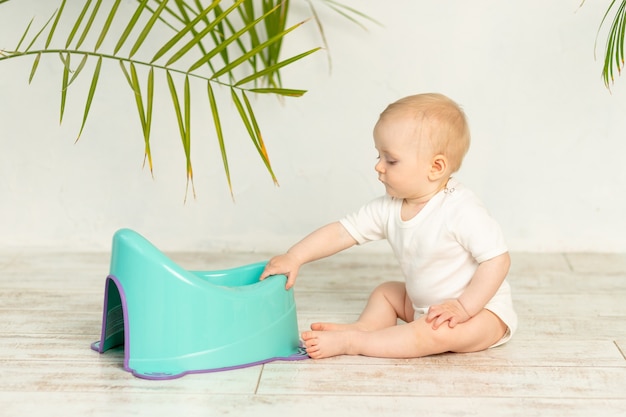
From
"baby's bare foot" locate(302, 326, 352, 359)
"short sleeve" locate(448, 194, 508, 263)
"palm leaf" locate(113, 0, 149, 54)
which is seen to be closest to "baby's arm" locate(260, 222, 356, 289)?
"baby's bare foot" locate(302, 326, 352, 359)

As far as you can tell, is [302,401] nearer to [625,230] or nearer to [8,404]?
[8,404]

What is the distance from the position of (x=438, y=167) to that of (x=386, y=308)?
0.34 metres

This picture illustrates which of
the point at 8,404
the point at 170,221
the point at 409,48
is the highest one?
the point at 409,48

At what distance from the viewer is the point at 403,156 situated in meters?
1.69

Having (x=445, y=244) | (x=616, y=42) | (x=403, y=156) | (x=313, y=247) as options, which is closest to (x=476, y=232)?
(x=445, y=244)

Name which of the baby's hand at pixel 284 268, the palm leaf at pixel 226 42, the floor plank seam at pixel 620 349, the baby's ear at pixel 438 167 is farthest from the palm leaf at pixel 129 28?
the floor plank seam at pixel 620 349

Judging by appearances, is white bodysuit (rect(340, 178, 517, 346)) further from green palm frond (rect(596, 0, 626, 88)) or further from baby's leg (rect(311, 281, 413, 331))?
green palm frond (rect(596, 0, 626, 88))

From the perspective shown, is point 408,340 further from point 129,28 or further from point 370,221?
point 129,28

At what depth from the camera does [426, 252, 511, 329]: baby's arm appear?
1675 millimetres

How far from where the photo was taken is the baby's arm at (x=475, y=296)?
167 centimetres

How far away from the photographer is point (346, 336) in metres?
1.71

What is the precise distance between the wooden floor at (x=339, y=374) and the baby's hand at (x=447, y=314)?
8 cm

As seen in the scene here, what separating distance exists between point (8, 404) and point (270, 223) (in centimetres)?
115

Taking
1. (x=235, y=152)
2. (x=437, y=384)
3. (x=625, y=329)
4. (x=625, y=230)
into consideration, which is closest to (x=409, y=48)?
(x=235, y=152)
